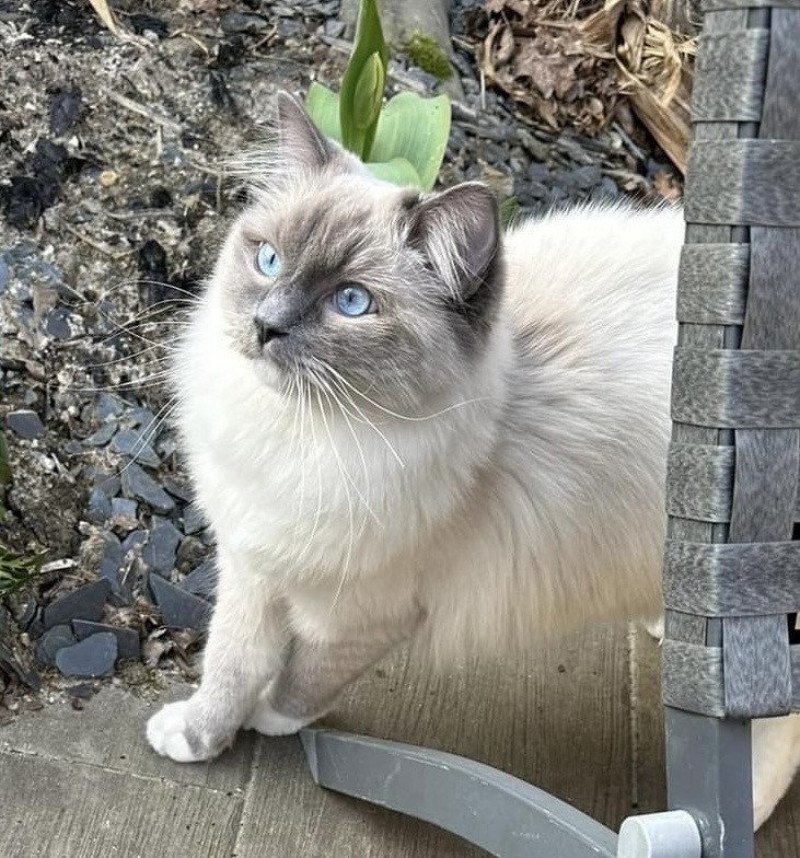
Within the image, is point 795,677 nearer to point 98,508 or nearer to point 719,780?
point 719,780

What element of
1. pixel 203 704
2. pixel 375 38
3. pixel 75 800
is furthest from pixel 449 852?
Answer: pixel 375 38

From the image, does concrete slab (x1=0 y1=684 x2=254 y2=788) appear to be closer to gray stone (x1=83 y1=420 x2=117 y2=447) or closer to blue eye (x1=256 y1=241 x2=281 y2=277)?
gray stone (x1=83 y1=420 x2=117 y2=447)

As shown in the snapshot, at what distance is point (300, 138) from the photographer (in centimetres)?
147

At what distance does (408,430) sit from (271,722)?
685 mm

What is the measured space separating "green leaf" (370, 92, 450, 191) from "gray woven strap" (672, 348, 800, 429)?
105 cm

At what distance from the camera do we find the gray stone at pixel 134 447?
205 cm

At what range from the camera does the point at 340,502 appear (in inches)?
55.2

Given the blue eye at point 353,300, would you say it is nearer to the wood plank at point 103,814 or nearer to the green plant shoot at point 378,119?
the green plant shoot at point 378,119

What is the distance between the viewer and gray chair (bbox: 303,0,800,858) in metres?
0.86

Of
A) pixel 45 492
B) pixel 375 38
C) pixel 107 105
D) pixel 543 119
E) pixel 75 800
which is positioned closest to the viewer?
pixel 75 800

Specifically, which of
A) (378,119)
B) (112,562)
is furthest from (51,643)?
(378,119)

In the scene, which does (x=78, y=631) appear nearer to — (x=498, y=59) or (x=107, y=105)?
(x=107, y=105)

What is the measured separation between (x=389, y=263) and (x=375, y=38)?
2.01 ft

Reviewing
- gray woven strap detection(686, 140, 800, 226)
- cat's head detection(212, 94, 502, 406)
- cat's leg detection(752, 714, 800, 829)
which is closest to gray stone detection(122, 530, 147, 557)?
cat's head detection(212, 94, 502, 406)
